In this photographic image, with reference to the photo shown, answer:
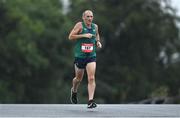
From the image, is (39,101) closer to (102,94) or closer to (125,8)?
(102,94)

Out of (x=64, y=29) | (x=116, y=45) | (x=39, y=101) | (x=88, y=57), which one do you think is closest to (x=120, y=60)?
(x=116, y=45)

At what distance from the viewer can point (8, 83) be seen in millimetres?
67438

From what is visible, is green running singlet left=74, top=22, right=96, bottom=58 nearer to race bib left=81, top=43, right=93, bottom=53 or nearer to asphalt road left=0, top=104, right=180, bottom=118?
race bib left=81, top=43, right=93, bottom=53

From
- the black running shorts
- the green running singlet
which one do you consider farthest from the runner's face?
the black running shorts

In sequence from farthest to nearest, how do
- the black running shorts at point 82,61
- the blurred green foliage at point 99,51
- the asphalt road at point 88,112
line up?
1. the blurred green foliage at point 99,51
2. the black running shorts at point 82,61
3. the asphalt road at point 88,112

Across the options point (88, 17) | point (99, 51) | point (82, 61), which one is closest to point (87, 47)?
point (82, 61)

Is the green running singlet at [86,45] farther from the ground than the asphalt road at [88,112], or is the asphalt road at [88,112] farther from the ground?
the green running singlet at [86,45]

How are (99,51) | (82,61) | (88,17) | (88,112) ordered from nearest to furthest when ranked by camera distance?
(88,112)
(88,17)
(82,61)
(99,51)

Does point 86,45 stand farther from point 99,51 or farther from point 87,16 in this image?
point 99,51

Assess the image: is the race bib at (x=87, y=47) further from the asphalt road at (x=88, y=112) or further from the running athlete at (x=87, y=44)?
the asphalt road at (x=88, y=112)

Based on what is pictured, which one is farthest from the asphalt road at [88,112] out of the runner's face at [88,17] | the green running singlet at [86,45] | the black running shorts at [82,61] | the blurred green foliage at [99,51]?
the blurred green foliage at [99,51]

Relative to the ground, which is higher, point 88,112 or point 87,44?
point 87,44

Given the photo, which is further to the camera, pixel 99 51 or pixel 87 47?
pixel 99 51

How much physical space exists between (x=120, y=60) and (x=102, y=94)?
198 inches
